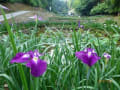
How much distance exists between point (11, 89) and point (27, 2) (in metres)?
24.5

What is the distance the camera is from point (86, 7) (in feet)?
78.0

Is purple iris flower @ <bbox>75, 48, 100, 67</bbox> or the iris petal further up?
the iris petal

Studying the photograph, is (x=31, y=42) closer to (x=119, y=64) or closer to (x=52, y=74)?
(x=52, y=74)

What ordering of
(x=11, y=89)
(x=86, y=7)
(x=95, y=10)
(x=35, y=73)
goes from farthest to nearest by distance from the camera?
(x=86, y=7)
(x=95, y=10)
(x=11, y=89)
(x=35, y=73)

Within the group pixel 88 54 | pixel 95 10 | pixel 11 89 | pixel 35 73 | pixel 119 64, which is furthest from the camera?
pixel 95 10

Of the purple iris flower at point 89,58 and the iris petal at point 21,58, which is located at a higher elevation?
the iris petal at point 21,58

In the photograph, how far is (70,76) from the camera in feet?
3.17

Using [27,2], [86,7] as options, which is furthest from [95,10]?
[27,2]

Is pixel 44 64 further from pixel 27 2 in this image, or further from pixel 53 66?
pixel 27 2

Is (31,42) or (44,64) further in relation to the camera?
(31,42)

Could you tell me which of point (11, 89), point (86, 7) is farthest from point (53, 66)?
point (86, 7)

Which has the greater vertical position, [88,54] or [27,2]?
[27,2]

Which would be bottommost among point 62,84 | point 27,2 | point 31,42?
point 62,84

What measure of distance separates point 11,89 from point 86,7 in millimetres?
23930
